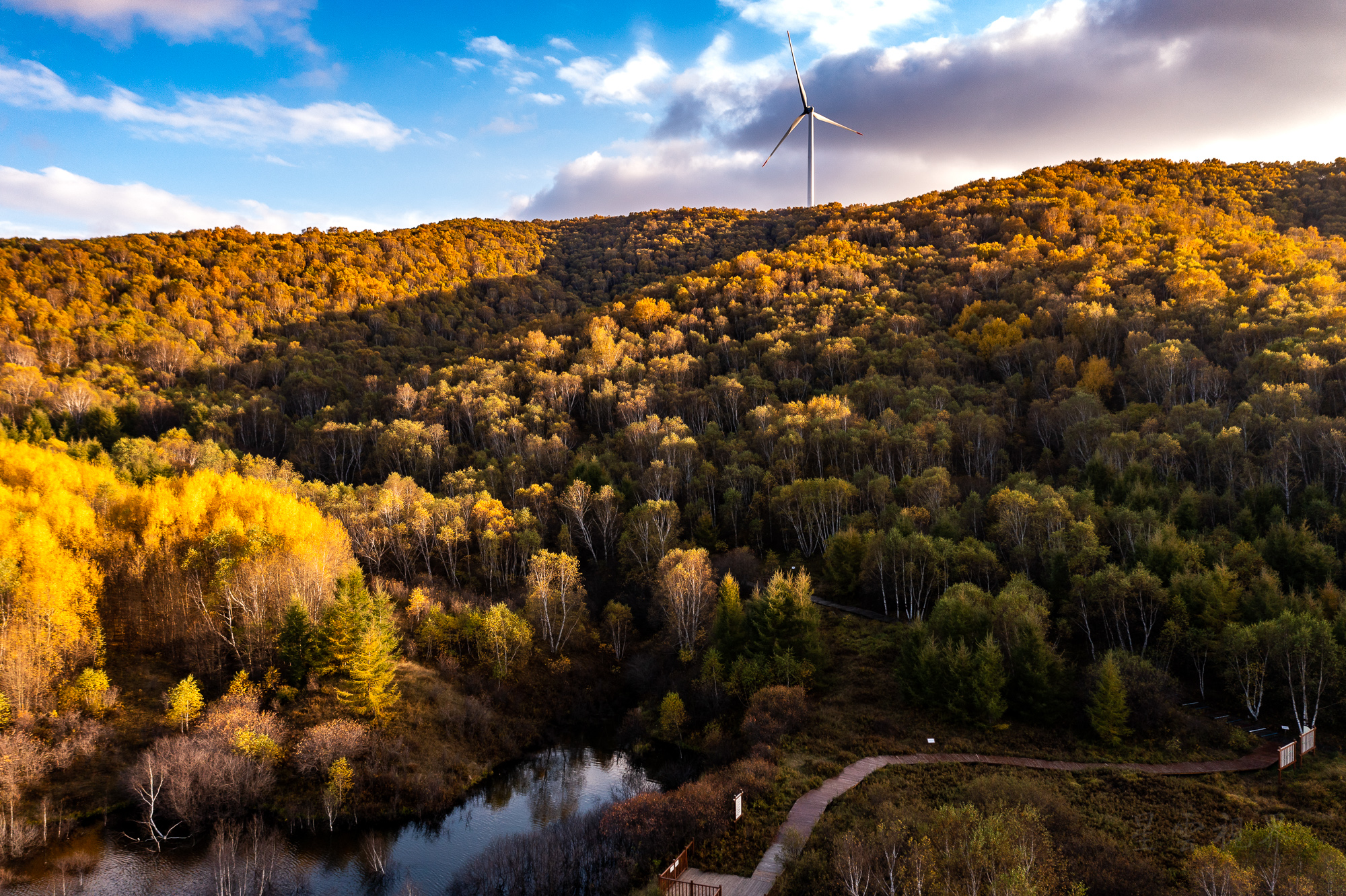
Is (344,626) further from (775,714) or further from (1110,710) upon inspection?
(1110,710)

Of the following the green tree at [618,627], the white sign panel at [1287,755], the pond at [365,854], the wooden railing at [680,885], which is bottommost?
the pond at [365,854]

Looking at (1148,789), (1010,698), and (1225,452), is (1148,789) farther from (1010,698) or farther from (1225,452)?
(1225,452)

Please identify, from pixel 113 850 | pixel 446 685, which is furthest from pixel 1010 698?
pixel 113 850

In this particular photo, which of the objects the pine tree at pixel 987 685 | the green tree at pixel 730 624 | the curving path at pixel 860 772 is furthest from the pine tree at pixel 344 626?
the pine tree at pixel 987 685

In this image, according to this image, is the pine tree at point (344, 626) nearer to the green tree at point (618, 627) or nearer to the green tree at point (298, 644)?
the green tree at point (298, 644)

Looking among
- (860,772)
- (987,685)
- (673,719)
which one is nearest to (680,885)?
(860,772)

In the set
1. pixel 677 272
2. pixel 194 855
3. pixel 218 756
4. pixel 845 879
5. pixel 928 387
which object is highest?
pixel 677 272
